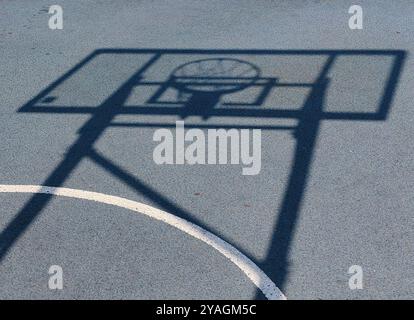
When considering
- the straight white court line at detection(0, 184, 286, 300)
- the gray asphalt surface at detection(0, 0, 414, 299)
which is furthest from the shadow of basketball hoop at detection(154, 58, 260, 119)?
the straight white court line at detection(0, 184, 286, 300)

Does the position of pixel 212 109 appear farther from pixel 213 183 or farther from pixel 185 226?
pixel 185 226

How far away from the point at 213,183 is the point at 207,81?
3.71 meters

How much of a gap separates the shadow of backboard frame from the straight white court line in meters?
0.11

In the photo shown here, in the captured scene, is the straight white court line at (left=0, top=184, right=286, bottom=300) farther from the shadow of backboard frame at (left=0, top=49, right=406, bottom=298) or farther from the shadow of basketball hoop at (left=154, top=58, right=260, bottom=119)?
the shadow of basketball hoop at (left=154, top=58, right=260, bottom=119)

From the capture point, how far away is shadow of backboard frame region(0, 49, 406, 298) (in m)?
8.12

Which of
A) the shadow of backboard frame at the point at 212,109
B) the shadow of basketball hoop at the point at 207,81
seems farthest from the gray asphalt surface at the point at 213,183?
the shadow of basketball hoop at the point at 207,81

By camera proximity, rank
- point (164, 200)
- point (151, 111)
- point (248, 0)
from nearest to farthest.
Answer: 1. point (164, 200)
2. point (151, 111)
3. point (248, 0)

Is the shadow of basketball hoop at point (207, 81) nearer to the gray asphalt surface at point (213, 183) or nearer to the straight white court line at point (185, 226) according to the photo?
the gray asphalt surface at point (213, 183)

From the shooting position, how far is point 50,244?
7699mm

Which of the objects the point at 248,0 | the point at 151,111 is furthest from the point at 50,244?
the point at 248,0

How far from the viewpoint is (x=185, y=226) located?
7.95 m

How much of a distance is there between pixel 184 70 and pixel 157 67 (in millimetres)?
583
